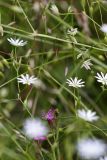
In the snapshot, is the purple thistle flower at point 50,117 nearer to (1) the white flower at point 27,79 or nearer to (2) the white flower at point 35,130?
(2) the white flower at point 35,130

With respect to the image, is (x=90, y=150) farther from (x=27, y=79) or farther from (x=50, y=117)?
(x=27, y=79)

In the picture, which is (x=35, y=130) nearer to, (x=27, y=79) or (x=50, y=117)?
(x=50, y=117)

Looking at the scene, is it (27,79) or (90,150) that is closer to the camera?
(90,150)

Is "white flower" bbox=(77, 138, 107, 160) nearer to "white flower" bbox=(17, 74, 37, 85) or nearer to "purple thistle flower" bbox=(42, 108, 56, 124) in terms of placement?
"purple thistle flower" bbox=(42, 108, 56, 124)

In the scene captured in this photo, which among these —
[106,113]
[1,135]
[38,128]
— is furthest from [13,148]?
[106,113]

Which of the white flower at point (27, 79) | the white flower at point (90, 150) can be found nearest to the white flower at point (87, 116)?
the white flower at point (90, 150)

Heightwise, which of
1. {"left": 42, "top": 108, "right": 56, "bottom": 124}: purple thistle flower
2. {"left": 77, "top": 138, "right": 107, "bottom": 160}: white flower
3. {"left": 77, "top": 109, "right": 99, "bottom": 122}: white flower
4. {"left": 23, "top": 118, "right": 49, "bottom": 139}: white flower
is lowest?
{"left": 77, "top": 138, "right": 107, "bottom": 160}: white flower

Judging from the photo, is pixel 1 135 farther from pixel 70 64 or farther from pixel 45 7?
pixel 70 64

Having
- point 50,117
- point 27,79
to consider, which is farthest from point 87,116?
point 27,79

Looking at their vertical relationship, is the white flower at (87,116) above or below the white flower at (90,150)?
above

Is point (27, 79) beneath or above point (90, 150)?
above

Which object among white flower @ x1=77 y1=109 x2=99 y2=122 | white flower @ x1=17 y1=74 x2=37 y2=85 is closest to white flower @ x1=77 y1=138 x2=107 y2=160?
white flower @ x1=77 y1=109 x2=99 y2=122
